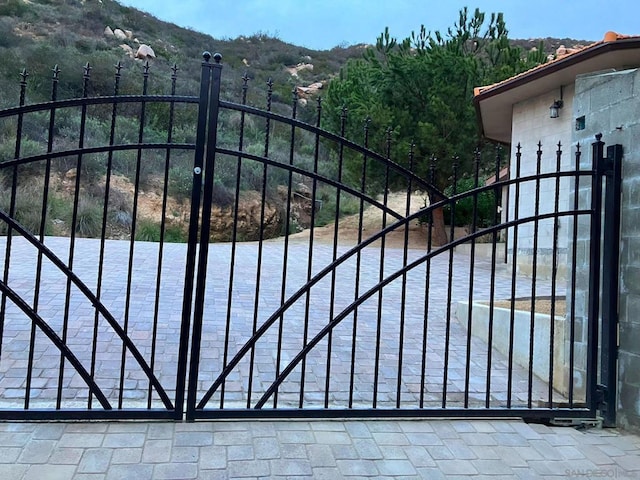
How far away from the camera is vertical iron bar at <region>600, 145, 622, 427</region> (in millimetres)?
3459

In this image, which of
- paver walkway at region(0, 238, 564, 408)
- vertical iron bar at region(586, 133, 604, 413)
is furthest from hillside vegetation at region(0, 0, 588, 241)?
vertical iron bar at region(586, 133, 604, 413)

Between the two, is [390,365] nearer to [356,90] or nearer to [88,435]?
[88,435]

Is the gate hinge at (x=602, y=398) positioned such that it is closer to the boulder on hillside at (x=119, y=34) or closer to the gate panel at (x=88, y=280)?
the gate panel at (x=88, y=280)

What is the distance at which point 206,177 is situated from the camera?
3260 millimetres

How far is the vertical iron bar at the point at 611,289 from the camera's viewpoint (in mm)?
3459

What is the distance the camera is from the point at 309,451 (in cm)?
A: 296

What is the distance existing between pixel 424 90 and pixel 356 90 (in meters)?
2.52

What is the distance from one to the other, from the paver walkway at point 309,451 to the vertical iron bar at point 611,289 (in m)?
0.27

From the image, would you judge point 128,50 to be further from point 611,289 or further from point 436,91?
point 611,289

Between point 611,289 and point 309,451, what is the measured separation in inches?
89.8

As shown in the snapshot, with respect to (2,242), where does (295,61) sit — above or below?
above

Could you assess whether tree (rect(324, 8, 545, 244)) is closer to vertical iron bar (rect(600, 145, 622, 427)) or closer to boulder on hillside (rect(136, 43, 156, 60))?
vertical iron bar (rect(600, 145, 622, 427))

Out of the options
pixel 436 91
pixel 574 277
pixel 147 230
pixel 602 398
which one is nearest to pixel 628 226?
pixel 574 277

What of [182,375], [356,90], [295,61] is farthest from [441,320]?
[295,61]
